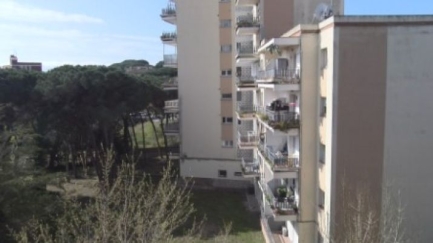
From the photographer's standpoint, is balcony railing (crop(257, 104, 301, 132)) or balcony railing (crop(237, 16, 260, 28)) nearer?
balcony railing (crop(257, 104, 301, 132))

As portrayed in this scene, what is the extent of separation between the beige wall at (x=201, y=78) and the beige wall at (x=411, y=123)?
57.5 feet

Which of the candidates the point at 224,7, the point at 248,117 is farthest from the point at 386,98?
the point at 224,7

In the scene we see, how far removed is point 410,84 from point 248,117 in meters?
12.8

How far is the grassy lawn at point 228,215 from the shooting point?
22203 mm

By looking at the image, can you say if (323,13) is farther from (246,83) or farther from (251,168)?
(251,168)

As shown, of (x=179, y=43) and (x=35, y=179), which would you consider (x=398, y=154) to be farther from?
(x=179, y=43)

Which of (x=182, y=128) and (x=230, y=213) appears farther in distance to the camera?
(x=182, y=128)

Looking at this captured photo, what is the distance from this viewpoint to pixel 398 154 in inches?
592

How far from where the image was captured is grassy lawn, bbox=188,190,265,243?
22203 millimetres

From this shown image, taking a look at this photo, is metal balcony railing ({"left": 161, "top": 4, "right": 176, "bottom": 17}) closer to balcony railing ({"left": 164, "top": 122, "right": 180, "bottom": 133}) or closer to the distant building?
balcony railing ({"left": 164, "top": 122, "right": 180, "bottom": 133})

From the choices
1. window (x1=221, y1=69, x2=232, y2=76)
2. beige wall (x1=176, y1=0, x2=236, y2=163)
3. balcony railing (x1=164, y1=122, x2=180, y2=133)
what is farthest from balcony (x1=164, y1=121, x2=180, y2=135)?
window (x1=221, y1=69, x2=232, y2=76)

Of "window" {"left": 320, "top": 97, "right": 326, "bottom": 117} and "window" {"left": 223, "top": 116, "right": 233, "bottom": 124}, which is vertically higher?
"window" {"left": 320, "top": 97, "right": 326, "bottom": 117}

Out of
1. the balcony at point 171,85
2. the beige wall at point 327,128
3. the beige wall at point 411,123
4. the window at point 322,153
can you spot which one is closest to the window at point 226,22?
the balcony at point 171,85

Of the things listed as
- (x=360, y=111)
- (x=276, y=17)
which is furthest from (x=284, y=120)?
(x=276, y=17)
